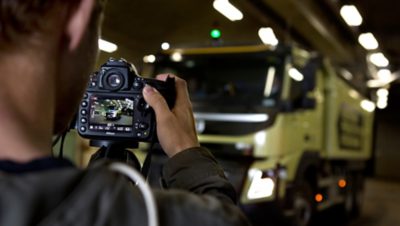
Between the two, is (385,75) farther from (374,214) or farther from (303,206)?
(303,206)

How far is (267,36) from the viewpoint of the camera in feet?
21.9

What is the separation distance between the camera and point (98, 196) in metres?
0.70

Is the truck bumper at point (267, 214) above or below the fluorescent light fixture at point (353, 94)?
below

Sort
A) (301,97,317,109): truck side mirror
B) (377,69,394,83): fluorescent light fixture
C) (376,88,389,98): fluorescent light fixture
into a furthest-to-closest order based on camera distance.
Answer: (377,69,394,83): fluorescent light fixture
(376,88,389,98): fluorescent light fixture
(301,97,317,109): truck side mirror

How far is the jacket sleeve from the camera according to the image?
1.02m

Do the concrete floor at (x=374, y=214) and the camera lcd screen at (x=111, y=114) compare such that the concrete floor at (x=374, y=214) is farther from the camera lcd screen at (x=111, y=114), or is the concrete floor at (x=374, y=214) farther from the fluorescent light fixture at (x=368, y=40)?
the camera lcd screen at (x=111, y=114)

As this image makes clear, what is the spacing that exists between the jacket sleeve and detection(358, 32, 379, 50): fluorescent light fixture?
13700 millimetres

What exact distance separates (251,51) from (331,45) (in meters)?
8.87

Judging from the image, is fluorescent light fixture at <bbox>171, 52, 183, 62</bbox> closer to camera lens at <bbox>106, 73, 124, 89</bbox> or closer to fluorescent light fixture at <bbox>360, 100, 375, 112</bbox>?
camera lens at <bbox>106, 73, 124, 89</bbox>

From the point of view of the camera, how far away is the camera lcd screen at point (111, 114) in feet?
4.11

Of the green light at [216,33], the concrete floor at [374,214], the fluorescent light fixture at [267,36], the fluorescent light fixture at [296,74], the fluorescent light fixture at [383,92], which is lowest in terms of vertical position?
the concrete floor at [374,214]

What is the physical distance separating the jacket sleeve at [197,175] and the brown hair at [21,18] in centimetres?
43

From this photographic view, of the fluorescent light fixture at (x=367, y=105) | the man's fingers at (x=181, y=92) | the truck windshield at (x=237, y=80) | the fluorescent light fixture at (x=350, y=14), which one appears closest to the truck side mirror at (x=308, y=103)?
the truck windshield at (x=237, y=80)

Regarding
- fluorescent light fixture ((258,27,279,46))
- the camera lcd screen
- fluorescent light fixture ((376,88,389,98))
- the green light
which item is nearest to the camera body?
the camera lcd screen
